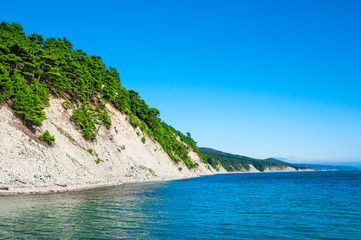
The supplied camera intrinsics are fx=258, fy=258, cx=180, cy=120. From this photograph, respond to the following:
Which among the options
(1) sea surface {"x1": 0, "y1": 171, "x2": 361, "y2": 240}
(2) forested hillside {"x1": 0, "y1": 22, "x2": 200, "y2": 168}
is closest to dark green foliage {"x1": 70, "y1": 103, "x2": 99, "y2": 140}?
(2) forested hillside {"x1": 0, "y1": 22, "x2": 200, "y2": 168}

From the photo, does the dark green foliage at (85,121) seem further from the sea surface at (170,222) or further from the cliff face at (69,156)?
the sea surface at (170,222)

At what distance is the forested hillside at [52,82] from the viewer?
4562cm

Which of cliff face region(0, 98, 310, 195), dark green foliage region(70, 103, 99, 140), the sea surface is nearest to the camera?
the sea surface

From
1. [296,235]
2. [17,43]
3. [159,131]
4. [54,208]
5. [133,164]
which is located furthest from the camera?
[159,131]

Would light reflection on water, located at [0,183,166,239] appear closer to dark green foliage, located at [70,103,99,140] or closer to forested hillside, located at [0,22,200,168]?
forested hillside, located at [0,22,200,168]

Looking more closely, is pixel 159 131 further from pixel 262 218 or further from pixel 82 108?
pixel 262 218

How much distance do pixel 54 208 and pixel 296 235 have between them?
2051 cm

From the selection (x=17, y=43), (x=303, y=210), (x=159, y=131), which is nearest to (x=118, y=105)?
(x=159, y=131)

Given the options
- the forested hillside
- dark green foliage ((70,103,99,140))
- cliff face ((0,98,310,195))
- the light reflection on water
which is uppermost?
the forested hillside

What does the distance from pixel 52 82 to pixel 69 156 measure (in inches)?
898

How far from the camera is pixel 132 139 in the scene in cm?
7662

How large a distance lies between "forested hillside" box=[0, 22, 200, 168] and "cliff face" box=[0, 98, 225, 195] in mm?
2280

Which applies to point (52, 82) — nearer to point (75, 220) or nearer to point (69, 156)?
point (69, 156)

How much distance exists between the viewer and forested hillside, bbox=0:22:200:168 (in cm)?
4562
